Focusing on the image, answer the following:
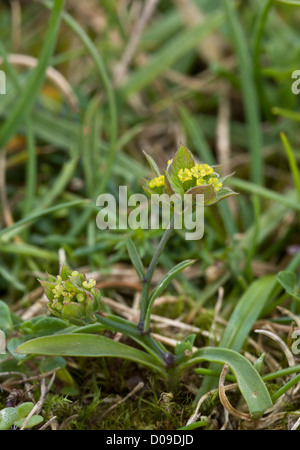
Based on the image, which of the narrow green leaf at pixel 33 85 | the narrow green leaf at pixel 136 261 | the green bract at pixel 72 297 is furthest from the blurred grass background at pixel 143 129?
the green bract at pixel 72 297

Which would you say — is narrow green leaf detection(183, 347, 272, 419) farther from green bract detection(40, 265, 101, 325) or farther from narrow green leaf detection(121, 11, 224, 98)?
narrow green leaf detection(121, 11, 224, 98)

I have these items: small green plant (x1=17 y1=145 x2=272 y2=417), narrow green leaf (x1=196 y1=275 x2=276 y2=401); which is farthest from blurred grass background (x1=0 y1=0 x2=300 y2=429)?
small green plant (x1=17 y1=145 x2=272 y2=417)

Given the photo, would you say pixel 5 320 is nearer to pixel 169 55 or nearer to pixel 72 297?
pixel 72 297

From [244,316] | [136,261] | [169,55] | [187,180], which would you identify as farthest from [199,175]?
[169,55]

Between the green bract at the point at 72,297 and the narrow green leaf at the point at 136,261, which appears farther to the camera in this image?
the narrow green leaf at the point at 136,261

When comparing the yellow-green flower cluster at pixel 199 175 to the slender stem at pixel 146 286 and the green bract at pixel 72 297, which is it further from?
the green bract at pixel 72 297

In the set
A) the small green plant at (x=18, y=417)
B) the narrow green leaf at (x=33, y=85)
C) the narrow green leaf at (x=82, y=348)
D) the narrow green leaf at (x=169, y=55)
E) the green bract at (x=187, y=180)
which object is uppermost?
the narrow green leaf at (x=169, y=55)
